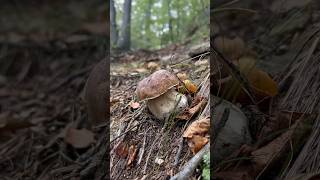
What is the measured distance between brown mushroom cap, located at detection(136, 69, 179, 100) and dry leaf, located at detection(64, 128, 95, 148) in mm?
187

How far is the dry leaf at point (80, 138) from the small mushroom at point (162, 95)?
0.61ft

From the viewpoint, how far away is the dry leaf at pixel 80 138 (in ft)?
3.38

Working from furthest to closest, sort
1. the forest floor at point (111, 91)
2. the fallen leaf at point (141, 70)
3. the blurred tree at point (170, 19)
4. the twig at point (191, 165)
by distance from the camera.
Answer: the blurred tree at point (170, 19) → the fallen leaf at point (141, 70) → the forest floor at point (111, 91) → the twig at point (191, 165)

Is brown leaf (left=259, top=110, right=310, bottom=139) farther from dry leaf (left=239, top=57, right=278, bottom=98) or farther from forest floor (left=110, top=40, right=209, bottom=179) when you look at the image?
forest floor (left=110, top=40, right=209, bottom=179)

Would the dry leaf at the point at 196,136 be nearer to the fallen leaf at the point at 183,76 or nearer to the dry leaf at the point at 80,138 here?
the fallen leaf at the point at 183,76

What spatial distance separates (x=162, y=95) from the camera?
949mm

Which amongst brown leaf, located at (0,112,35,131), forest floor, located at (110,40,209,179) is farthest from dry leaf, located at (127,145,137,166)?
brown leaf, located at (0,112,35,131)

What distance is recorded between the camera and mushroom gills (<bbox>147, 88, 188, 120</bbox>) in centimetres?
92

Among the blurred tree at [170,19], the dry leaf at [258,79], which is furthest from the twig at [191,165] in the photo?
the blurred tree at [170,19]

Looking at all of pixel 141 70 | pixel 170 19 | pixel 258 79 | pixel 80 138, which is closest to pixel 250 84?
pixel 258 79

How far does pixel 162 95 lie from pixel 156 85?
0.03 m

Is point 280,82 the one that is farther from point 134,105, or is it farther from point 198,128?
point 134,105

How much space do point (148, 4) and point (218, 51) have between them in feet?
2.25

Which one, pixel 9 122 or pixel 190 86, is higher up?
pixel 190 86
